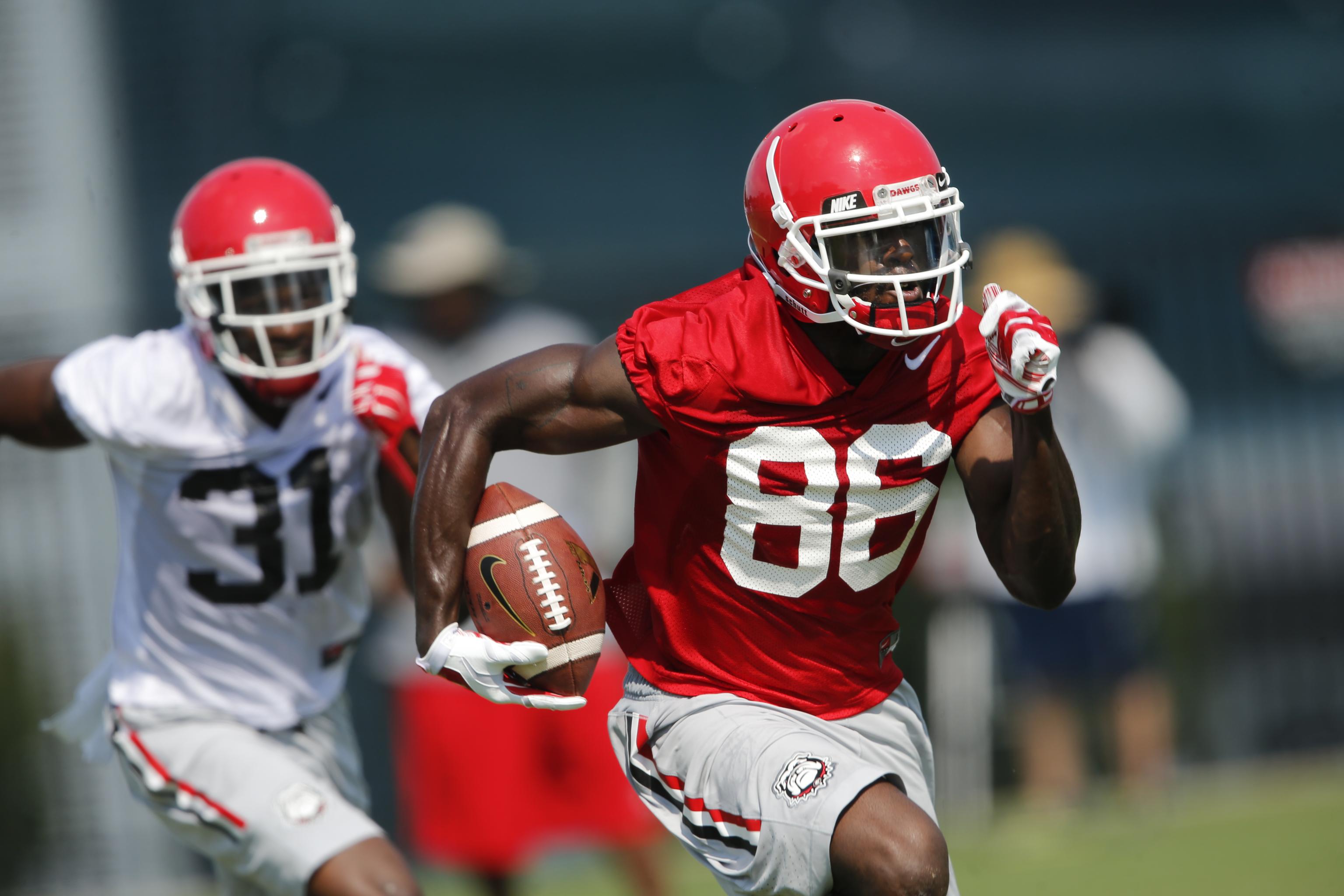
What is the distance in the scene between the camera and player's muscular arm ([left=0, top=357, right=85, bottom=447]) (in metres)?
4.00

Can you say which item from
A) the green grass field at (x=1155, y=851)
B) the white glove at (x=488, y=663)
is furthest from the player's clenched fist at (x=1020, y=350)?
the green grass field at (x=1155, y=851)

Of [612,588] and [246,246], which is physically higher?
[246,246]

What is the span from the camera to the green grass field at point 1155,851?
→ 560 centimetres

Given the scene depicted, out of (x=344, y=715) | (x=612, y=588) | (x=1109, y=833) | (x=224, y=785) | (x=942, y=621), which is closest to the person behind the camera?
(x=612, y=588)

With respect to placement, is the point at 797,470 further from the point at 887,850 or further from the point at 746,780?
the point at 887,850

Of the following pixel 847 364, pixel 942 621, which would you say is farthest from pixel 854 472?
pixel 942 621

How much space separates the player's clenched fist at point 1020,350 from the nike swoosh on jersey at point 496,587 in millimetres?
1079

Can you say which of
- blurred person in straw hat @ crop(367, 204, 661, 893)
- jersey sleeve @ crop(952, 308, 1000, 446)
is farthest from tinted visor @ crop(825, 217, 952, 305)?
blurred person in straw hat @ crop(367, 204, 661, 893)

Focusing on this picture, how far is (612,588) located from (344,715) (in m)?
1.15

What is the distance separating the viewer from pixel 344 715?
429cm

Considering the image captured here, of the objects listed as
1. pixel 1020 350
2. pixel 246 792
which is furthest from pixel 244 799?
pixel 1020 350

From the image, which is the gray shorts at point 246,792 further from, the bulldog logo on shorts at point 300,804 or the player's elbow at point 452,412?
the player's elbow at point 452,412

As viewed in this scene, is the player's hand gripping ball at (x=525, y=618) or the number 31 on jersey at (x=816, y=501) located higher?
the number 31 on jersey at (x=816, y=501)

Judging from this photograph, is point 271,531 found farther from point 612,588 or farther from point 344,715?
point 612,588
